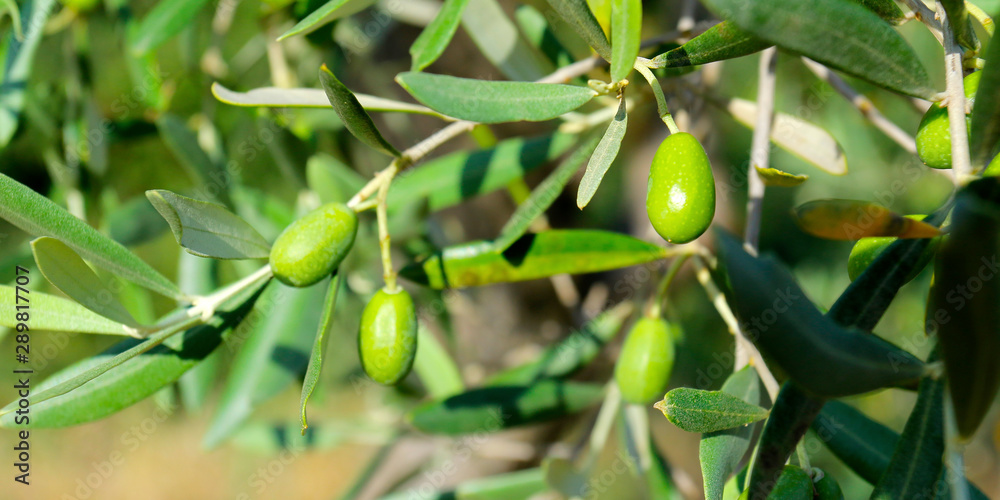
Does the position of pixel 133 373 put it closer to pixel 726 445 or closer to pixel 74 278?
pixel 74 278

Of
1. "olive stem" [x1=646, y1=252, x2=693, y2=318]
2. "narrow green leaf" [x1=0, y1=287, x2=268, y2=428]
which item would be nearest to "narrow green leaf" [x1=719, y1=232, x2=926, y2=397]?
"olive stem" [x1=646, y1=252, x2=693, y2=318]

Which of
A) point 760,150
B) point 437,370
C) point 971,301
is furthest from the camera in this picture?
point 437,370

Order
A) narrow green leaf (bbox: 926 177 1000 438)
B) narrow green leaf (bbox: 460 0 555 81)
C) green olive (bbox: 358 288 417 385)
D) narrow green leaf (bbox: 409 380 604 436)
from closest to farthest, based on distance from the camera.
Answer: narrow green leaf (bbox: 926 177 1000 438) → green olive (bbox: 358 288 417 385) → narrow green leaf (bbox: 460 0 555 81) → narrow green leaf (bbox: 409 380 604 436)

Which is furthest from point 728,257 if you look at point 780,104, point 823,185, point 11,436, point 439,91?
point 11,436

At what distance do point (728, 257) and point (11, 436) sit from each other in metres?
5.71

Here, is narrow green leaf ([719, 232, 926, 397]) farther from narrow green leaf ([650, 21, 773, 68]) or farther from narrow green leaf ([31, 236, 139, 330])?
narrow green leaf ([31, 236, 139, 330])

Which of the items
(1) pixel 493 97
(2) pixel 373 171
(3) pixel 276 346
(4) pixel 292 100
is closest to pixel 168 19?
(4) pixel 292 100

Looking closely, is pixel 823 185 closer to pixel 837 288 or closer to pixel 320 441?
pixel 837 288

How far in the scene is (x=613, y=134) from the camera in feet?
1.63

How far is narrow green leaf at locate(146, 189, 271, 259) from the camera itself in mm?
508

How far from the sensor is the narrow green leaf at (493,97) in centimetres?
50

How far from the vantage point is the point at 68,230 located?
22.0 inches

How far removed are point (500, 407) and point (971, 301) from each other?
692 mm

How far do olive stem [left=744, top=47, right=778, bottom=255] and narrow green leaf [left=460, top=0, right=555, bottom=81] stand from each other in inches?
11.3
